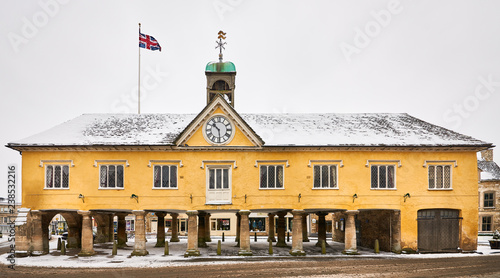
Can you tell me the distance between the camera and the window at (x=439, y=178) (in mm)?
32219

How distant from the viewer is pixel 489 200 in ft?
185

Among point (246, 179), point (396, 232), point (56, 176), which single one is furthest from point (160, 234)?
point (396, 232)

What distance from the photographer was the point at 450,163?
32.2m

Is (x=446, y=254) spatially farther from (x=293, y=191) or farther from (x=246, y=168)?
(x=246, y=168)

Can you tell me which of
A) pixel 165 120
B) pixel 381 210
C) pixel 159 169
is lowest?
pixel 381 210

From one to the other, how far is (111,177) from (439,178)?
2327 cm

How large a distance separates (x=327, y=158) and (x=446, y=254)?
420 inches

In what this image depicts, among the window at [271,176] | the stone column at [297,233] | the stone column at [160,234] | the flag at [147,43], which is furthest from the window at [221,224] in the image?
the window at [271,176]

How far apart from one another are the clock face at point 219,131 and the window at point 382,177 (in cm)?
1059

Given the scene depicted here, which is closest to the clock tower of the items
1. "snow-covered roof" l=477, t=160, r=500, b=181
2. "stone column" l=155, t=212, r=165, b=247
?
"stone column" l=155, t=212, r=165, b=247

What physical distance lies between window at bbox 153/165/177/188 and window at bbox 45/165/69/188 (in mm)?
6186

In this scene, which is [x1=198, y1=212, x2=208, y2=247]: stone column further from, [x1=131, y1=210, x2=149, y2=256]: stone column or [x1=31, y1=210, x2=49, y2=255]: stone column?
[x1=31, y1=210, x2=49, y2=255]: stone column

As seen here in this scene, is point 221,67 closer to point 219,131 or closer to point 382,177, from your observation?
point 219,131

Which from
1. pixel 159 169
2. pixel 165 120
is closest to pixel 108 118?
pixel 165 120
